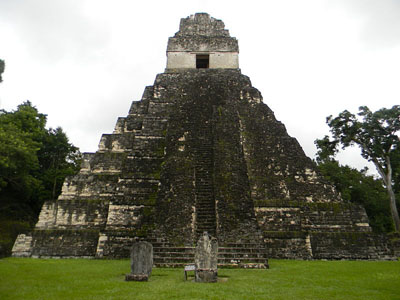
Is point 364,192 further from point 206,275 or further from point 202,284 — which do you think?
point 202,284

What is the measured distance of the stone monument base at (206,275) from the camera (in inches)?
233

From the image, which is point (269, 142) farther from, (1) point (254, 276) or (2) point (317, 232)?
(1) point (254, 276)

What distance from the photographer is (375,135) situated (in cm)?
1991

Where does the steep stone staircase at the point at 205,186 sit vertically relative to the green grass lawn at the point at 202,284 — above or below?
above

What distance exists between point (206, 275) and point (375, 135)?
1832cm

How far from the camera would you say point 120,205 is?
416 inches

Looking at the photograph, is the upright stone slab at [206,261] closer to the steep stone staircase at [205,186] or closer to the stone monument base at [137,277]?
the stone monument base at [137,277]

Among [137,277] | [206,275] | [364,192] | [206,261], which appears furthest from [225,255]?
[364,192]

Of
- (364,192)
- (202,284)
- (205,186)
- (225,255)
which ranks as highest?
(364,192)

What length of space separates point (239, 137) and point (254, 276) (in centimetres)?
670

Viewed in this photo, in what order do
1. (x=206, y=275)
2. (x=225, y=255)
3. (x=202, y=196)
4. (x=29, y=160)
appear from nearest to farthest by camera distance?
(x=206, y=275)
(x=225, y=255)
(x=202, y=196)
(x=29, y=160)

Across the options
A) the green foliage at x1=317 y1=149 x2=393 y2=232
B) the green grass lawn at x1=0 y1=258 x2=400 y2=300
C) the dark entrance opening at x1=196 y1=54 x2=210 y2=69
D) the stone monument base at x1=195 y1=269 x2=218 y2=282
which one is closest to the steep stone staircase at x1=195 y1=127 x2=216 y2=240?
the green grass lawn at x1=0 y1=258 x2=400 y2=300

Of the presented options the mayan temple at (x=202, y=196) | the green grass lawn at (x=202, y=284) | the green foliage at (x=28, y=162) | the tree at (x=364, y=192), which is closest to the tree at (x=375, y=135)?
the tree at (x=364, y=192)

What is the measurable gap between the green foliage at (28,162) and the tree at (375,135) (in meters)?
18.9
